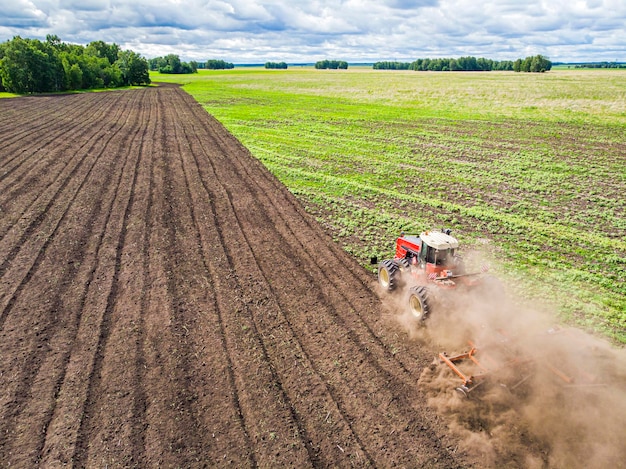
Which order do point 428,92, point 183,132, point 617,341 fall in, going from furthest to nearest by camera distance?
point 428,92 → point 183,132 → point 617,341

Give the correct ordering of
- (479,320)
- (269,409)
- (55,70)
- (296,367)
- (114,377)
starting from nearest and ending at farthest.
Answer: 1. (269,409)
2. (114,377)
3. (296,367)
4. (479,320)
5. (55,70)

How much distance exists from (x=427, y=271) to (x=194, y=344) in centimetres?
532

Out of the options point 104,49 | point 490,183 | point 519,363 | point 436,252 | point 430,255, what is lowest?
point 490,183

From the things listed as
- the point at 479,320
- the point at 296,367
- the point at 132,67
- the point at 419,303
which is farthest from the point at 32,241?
the point at 132,67

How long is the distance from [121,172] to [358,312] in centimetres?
1585

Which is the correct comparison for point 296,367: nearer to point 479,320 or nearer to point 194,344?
point 194,344

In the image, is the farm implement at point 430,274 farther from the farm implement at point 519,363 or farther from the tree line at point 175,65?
the tree line at point 175,65

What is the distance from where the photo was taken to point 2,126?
3334 centimetres

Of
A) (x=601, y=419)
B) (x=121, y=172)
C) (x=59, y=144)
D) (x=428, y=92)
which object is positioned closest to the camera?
(x=601, y=419)

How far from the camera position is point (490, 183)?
796 inches

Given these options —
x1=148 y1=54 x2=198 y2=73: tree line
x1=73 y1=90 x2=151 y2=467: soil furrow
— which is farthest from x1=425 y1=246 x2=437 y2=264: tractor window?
x1=148 y1=54 x2=198 y2=73: tree line

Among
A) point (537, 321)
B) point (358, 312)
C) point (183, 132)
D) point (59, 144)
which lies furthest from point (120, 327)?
point (183, 132)

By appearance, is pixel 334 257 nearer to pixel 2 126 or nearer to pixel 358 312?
pixel 358 312

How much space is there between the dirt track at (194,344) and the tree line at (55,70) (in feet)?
202
